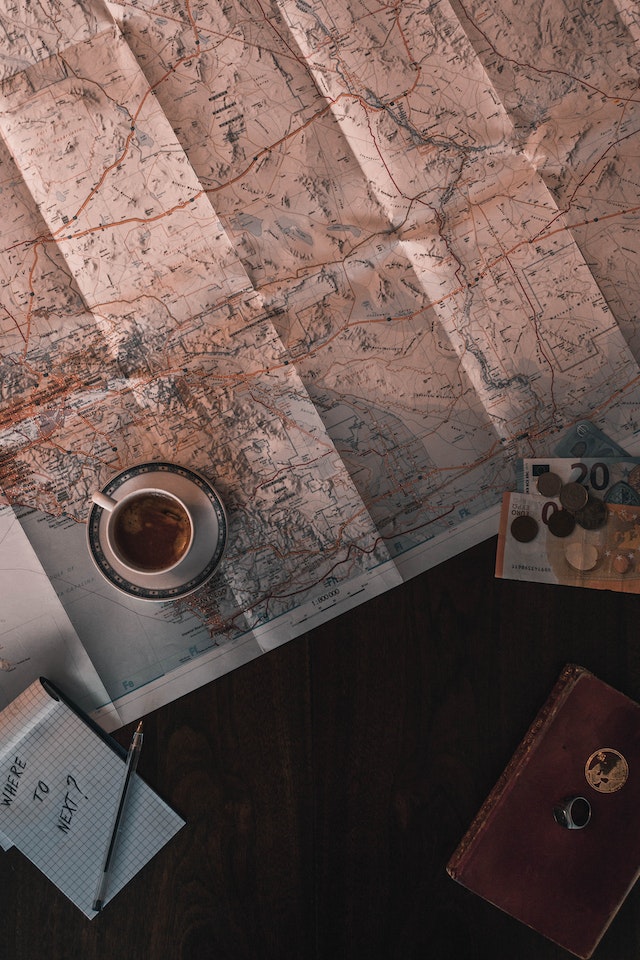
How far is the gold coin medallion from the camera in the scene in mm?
1033

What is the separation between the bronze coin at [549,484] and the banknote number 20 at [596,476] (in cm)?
3

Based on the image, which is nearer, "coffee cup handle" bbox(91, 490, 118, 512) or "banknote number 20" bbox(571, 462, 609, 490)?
"coffee cup handle" bbox(91, 490, 118, 512)

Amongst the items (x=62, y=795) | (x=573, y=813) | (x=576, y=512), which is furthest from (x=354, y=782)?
(x=576, y=512)

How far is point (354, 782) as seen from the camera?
1.07 m

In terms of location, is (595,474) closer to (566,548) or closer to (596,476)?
(596,476)

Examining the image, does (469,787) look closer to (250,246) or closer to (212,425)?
(212,425)

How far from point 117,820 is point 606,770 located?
81 centimetres

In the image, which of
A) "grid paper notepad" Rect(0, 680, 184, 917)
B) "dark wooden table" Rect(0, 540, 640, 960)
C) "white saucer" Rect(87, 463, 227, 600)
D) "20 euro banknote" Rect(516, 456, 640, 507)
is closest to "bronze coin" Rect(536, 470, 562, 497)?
"20 euro banknote" Rect(516, 456, 640, 507)

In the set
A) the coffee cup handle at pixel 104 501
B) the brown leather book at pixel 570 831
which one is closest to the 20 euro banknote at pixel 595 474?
the brown leather book at pixel 570 831

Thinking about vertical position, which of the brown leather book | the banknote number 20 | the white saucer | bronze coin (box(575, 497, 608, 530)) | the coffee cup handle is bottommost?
the brown leather book

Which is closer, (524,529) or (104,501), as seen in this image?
(104,501)

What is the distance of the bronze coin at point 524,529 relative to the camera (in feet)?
3.53

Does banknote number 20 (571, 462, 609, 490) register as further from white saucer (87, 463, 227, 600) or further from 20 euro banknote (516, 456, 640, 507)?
white saucer (87, 463, 227, 600)

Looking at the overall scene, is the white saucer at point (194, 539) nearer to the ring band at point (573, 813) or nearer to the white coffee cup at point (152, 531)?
the white coffee cup at point (152, 531)
